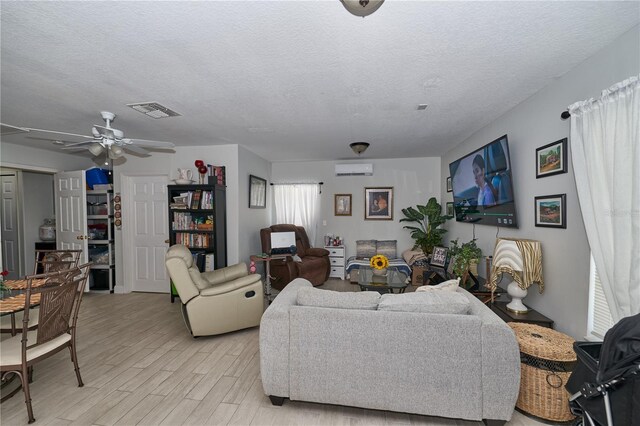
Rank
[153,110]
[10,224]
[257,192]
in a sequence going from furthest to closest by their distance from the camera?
[257,192] → [10,224] → [153,110]

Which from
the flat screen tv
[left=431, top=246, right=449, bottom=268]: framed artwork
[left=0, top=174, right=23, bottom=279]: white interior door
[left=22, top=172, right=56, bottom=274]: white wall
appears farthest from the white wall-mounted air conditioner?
[left=0, top=174, right=23, bottom=279]: white interior door

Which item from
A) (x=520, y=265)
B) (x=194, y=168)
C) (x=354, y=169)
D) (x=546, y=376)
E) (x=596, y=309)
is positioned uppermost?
(x=354, y=169)

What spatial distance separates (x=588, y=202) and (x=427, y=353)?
1.51 m

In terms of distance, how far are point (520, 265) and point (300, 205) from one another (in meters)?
4.23

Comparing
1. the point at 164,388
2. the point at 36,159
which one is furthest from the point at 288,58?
the point at 36,159

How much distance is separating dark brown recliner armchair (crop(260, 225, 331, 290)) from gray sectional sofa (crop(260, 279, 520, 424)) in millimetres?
2557

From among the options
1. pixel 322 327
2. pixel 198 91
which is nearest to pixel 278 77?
pixel 198 91

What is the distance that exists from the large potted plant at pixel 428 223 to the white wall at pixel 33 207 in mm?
7336

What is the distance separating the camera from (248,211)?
15.4 ft

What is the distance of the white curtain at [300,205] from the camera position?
5738 millimetres

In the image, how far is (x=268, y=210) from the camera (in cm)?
579

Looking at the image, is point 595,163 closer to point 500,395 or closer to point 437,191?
point 500,395

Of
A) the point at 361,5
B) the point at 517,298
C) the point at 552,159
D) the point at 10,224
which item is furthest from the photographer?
the point at 10,224

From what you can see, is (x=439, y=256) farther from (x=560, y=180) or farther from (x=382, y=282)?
(x=560, y=180)
